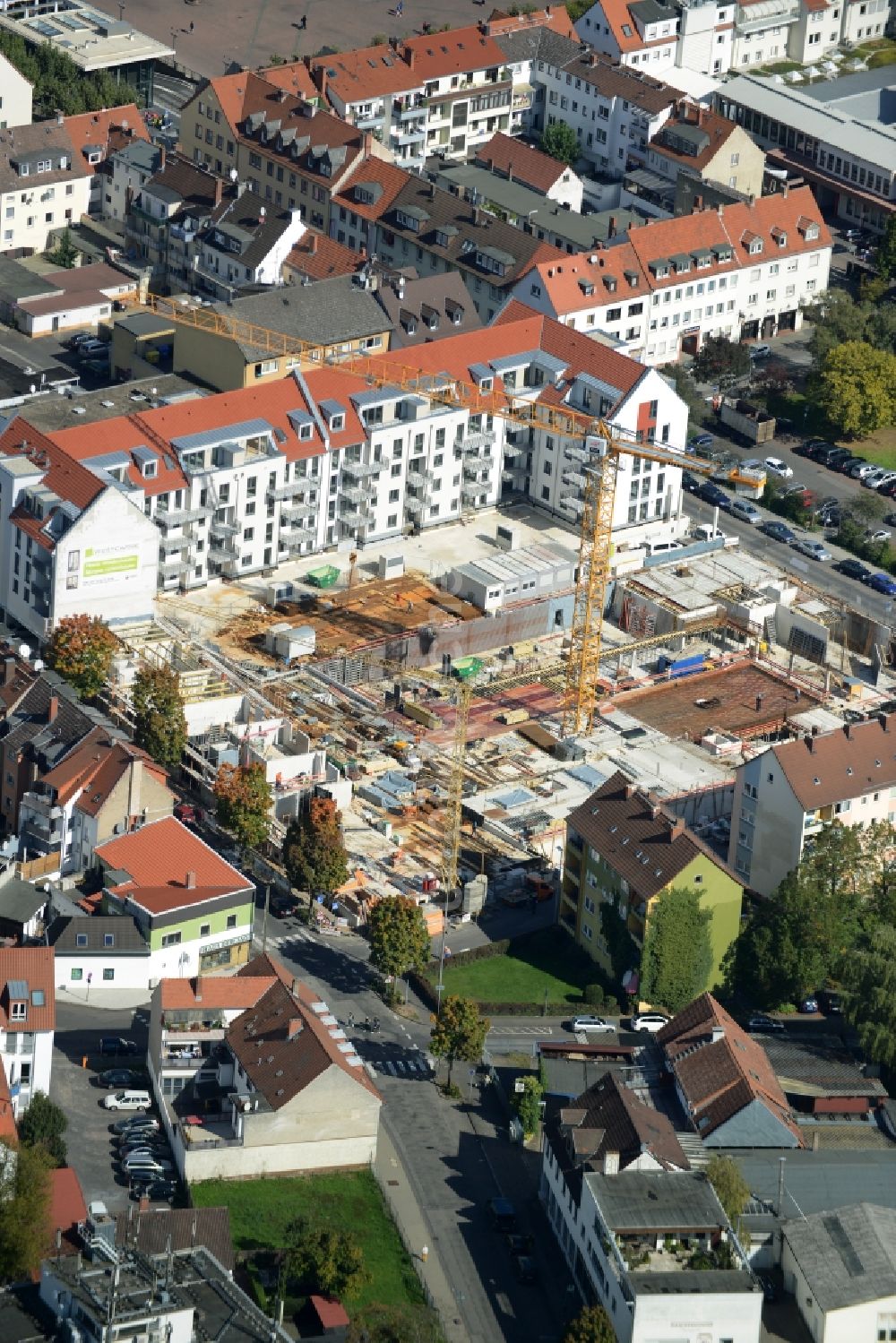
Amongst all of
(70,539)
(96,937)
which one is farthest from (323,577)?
(96,937)

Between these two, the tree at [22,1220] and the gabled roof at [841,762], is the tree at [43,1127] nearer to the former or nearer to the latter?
the tree at [22,1220]

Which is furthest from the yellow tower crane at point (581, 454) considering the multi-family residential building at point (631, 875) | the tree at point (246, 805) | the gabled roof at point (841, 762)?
the gabled roof at point (841, 762)

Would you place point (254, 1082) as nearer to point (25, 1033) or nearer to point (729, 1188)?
point (25, 1033)

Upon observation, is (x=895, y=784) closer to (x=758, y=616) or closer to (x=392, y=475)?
(x=758, y=616)

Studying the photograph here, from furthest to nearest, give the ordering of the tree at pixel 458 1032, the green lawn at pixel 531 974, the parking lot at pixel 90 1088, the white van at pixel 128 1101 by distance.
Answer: the green lawn at pixel 531 974 → the tree at pixel 458 1032 → the white van at pixel 128 1101 → the parking lot at pixel 90 1088

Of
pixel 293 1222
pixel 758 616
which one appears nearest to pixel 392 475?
pixel 758 616

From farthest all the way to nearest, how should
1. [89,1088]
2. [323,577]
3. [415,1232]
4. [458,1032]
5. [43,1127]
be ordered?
[323,577], [458,1032], [89,1088], [43,1127], [415,1232]

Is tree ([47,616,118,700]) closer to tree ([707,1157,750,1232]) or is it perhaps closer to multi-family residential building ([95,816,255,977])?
multi-family residential building ([95,816,255,977])

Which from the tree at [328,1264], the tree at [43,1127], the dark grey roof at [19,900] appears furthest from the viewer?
the dark grey roof at [19,900]
